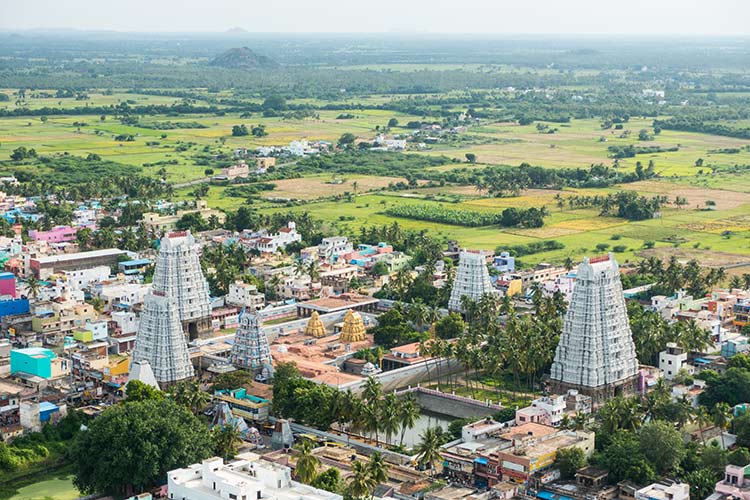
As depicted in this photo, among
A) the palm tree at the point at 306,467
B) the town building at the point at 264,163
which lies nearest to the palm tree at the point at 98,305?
the palm tree at the point at 306,467

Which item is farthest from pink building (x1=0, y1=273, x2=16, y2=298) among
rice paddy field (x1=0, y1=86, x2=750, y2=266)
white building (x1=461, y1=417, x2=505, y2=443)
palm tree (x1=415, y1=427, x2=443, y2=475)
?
palm tree (x1=415, y1=427, x2=443, y2=475)

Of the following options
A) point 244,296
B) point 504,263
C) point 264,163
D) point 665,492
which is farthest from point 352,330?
point 264,163

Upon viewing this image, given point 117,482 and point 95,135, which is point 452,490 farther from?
point 95,135

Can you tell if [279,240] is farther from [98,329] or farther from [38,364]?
[38,364]

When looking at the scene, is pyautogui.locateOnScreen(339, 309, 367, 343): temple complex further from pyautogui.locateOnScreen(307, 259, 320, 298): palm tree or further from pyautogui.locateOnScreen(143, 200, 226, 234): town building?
pyautogui.locateOnScreen(143, 200, 226, 234): town building

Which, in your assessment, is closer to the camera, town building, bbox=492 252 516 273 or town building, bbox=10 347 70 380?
town building, bbox=10 347 70 380

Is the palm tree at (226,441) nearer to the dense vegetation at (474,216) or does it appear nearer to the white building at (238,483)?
the white building at (238,483)

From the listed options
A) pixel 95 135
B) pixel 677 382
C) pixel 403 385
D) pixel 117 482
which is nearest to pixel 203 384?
pixel 403 385
